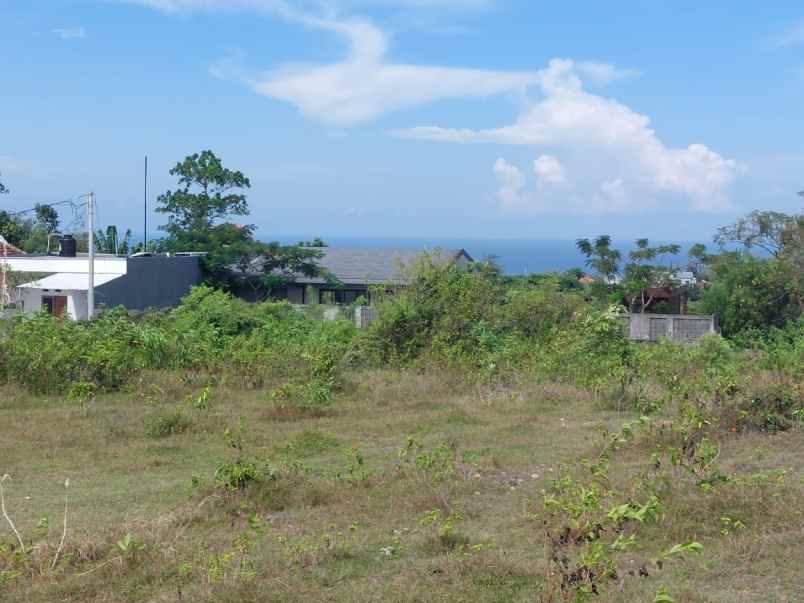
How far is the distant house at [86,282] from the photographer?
26.9 meters

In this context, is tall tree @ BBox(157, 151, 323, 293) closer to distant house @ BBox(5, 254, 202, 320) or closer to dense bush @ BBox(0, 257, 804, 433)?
distant house @ BBox(5, 254, 202, 320)

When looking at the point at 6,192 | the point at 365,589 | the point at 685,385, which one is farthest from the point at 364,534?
the point at 6,192

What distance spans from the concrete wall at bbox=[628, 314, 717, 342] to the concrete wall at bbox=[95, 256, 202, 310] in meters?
15.1

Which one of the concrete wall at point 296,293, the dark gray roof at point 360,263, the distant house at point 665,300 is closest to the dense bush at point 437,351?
the distant house at point 665,300

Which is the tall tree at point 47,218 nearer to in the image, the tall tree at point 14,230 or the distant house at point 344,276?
the tall tree at point 14,230

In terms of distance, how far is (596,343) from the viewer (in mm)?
13898

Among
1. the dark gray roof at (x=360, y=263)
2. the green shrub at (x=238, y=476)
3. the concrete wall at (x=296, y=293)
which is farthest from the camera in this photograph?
the dark gray roof at (x=360, y=263)

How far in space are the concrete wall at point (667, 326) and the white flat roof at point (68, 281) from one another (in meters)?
16.0

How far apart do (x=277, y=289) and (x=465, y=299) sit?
21631 millimetres

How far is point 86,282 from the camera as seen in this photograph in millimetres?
26906

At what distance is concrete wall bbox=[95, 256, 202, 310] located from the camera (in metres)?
27.8

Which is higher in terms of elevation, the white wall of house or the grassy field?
the white wall of house

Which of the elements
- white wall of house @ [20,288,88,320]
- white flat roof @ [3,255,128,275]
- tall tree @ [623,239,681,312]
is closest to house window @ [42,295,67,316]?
white wall of house @ [20,288,88,320]

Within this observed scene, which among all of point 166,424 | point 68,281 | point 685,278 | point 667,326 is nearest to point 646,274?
point 685,278
